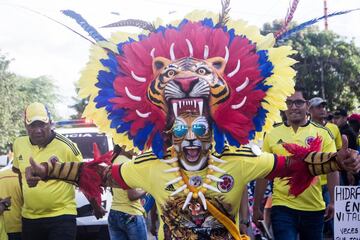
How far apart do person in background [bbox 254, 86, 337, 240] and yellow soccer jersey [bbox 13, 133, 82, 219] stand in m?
1.66

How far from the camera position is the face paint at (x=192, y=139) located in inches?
129

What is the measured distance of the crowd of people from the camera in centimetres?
503

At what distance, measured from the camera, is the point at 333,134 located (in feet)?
22.1

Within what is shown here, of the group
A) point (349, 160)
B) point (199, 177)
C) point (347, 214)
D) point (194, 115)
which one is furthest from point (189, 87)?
point (347, 214)

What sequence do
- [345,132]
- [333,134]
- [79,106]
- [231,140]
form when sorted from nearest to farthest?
1. [231,140]
2. [333,134]
3. [345,132]
4. [79,106]

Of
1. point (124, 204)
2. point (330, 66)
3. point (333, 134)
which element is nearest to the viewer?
point (124, 204)

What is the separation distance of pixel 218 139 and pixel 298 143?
6.68 ft

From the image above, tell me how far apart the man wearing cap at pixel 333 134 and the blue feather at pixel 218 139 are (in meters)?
2.51

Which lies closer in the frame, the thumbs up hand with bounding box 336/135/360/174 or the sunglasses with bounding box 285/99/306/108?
the thumbs up hand with bounding box 336/135/360/174

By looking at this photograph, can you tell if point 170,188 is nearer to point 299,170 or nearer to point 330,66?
point 299,170

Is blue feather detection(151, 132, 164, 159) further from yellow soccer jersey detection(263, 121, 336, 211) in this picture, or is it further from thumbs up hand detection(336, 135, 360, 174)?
yellow soccer jersey detection(263, 121, 336, 211)

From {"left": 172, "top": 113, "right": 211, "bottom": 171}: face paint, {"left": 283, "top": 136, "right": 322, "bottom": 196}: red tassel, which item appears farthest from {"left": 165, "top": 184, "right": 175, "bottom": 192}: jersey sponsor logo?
{"left": 283, "top": 136, "right": 322, "bottom": 196}: red tassel

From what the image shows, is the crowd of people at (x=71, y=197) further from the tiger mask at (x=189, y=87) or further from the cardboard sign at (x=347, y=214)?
the tiger mask at (x=189, y=87)

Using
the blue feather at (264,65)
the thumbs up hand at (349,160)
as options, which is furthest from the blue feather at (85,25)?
the thumbs up hand at (349,160)
